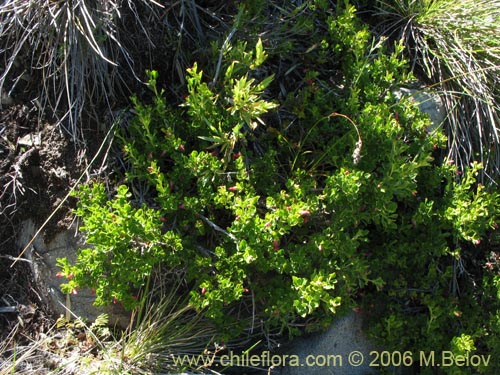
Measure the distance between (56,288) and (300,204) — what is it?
1222mm

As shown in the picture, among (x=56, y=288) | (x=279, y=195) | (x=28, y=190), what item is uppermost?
(x=279, y=195)

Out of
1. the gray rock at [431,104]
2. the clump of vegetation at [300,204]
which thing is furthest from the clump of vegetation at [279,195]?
the gray rock at [431,104]

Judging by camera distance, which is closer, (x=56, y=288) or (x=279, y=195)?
(x=279, y=195)

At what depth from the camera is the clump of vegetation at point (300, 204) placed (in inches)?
96.9

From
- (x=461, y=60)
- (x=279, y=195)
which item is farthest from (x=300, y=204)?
(x=461, y=60)

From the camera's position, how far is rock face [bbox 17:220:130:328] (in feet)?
9.12

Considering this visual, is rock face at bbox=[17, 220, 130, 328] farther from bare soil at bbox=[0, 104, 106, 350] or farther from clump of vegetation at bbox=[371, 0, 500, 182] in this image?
clump of vegetation at bbox=[371, 0, 500, 182]

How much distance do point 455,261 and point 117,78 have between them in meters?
1.94

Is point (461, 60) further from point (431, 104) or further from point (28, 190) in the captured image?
point (28, 190)

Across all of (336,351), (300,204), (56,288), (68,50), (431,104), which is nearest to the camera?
(300,204)

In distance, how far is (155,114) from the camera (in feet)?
8.79

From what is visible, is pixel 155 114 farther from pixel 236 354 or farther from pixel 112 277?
pixel 236 354

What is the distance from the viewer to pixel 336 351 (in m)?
2.95

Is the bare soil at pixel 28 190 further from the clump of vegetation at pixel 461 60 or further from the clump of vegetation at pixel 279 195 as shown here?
the clump of vegetation at pixel 461 60
